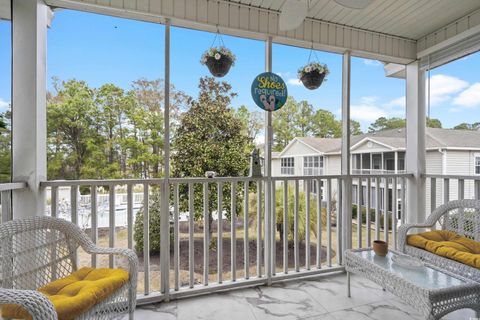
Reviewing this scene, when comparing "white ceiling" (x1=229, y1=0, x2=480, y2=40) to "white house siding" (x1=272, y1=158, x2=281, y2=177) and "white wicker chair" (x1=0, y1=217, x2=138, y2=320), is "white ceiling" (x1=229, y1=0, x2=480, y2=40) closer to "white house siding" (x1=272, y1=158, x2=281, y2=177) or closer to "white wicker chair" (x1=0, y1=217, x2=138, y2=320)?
"white house siding" (x1=272, y1=158, x2=281, y2=177)

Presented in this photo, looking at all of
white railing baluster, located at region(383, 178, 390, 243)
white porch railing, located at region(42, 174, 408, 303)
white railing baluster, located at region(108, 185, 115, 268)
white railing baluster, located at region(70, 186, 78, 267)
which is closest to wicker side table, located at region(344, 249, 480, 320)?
white porch railing, located at region(42, 174, 408, 303)

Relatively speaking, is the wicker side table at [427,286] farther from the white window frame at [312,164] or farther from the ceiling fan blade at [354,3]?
the ceiling fan blade at [354,3]

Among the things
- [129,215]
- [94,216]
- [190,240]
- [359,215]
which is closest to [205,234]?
[190,240]

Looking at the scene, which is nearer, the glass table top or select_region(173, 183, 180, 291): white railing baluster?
the glass table top

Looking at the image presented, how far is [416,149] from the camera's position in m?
3.03

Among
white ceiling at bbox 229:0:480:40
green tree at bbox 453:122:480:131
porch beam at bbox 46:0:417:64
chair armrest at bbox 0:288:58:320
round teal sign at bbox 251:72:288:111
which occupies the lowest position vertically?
chair armrest at bbox 0:288:58:320

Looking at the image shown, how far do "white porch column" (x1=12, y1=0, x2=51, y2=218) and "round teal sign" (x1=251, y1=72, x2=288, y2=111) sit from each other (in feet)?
5.58

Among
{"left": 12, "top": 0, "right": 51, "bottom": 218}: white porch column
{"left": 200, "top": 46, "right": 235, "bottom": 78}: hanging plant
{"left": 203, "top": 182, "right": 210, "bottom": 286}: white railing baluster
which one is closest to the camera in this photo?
{"left": 12, "top": 0, "right": 51, "bottom": 218}: white porch column

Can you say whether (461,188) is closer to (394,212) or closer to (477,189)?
(477,189)

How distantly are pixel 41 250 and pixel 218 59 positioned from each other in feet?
6.26

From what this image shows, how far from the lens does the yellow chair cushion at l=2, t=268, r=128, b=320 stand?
3.84ft

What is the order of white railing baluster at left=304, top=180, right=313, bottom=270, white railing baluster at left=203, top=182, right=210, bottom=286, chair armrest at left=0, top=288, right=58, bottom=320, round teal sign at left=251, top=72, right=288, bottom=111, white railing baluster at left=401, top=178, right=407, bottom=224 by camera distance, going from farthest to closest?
white railing baluster at left=401, top=178, right=407, bottom=224, white railing baluster at left=304, top=180, right=313, bottom=270, round teal sign at left=251, top=72, right=288, bottom=111, white railing baluster at left=203, top=182, right=210, bottom=286, chair armrest at left=0, top=288, right=58, bottom=320

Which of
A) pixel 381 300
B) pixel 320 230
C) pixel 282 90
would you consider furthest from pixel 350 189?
pixel 282 90

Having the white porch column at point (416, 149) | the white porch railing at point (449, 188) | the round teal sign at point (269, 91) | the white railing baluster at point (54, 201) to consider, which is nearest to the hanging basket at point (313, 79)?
the round teal sign at point (269, 91)
